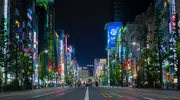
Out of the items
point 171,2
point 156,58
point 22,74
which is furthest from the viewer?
point 171,2

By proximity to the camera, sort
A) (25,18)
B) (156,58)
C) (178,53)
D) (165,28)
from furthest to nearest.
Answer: (25,18) < (165,28) < (156,58) < (178,53)

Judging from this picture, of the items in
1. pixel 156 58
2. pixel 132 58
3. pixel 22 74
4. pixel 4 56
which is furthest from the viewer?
pixel 132 58

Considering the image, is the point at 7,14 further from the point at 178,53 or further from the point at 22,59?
the point at 178,53

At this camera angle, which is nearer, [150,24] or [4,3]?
[4,3]

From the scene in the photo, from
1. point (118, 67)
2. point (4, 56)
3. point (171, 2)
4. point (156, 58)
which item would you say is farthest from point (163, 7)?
point (4, 56)

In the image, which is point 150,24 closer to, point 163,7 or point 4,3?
point 163,7

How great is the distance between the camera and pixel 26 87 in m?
73.6

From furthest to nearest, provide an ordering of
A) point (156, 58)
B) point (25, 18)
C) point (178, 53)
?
point (25, 18), point (156, 58), point (178, 53)

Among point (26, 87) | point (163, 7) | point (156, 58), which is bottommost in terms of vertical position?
point (26, 87)

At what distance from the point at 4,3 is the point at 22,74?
3028 centimetres

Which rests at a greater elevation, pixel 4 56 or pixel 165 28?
pixel 165 28

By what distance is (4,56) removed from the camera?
212ft

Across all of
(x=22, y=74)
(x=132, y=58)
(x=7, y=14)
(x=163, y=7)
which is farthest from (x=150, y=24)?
(x=22, y=74)

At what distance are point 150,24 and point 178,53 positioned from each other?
61467mm
